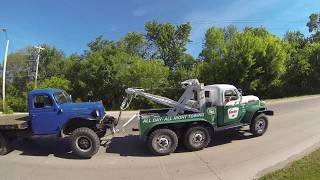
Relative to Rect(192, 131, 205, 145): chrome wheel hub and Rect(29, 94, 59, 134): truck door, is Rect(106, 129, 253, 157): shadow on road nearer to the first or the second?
Rect(192, 131, 205, 145): chrome wheel hub

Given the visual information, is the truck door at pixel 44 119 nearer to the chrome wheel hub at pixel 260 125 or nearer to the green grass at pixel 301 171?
the green grass at pixel 301 171

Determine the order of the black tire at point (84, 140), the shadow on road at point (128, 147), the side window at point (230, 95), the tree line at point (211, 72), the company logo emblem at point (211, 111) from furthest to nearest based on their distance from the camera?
1. the tree line at point (211, 72)
2. the side window at point (230, 95)
3. the company logo emblem at point (211, 111)
4. the shadow on road at point (128, 147)
5. the black tire at point (84, 140)

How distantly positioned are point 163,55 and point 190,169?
55.9m

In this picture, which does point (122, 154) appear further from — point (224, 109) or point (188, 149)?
point (224, 109)

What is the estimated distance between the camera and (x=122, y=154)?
13023 mm

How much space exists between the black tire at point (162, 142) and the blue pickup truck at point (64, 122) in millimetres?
1828

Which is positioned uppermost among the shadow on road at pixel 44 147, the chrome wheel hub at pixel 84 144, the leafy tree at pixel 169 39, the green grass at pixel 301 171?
the leafy tree at pixel 169 39

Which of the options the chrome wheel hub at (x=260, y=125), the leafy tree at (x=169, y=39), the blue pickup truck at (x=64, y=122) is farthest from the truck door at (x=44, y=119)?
the leafy tree at (x=169, y=39)

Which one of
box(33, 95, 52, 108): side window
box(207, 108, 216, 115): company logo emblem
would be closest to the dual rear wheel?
box(207, 108, 216, 115): company logo emblem

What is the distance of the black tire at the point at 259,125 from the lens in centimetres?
1428

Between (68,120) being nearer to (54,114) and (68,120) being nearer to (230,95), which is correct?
(54,114)

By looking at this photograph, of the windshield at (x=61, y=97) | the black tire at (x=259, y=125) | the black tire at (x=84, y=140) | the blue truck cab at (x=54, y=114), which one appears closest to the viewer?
the black tire at (x=84, y=140)

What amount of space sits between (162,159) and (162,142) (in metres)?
0.66

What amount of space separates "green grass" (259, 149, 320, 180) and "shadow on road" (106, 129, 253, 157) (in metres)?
3.62
